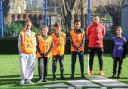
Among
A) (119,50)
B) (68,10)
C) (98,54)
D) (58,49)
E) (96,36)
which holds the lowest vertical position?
(98,54)

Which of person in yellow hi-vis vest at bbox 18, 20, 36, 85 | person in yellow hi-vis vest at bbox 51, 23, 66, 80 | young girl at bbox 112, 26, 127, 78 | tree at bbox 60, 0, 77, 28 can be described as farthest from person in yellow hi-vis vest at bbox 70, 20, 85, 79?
tree at bbox 60, 0, 77, 28

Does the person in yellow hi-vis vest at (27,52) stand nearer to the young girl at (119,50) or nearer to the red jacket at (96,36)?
the red jacket at (96,36)

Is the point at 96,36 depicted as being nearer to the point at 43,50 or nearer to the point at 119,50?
the point at 119,50

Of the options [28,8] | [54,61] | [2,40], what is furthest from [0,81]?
[28,8]

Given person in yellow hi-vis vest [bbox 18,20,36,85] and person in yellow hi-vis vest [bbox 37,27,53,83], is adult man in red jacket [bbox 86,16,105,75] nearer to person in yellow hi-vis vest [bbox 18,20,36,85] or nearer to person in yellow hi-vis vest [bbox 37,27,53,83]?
person in yellow hi-vis vest [bbox 37,27,53,83]

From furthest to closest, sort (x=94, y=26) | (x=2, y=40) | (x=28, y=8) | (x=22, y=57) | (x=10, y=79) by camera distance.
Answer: (x=28, y=8) < (x=2, y=40) < (x=94, y=26) < (x=10, y=79) < (x=22, y=57)

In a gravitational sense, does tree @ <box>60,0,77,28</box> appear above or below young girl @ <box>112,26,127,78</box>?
above

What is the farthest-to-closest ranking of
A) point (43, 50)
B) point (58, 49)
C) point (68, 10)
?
point (68, 10) → point (58, 49) → point (43, 50)

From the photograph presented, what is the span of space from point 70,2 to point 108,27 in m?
6.39

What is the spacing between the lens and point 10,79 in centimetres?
1553

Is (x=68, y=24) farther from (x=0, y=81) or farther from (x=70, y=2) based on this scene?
(x=0, y=81)

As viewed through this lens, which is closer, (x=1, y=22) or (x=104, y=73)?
(x=104, y=73)

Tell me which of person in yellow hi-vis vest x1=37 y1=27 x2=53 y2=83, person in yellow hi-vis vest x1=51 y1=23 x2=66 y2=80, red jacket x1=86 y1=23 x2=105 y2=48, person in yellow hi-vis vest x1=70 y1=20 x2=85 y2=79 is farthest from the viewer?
red jacket x1=86 y1=23 x2=105 y2=48

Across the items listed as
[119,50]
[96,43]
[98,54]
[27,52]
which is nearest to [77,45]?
[96,43]
